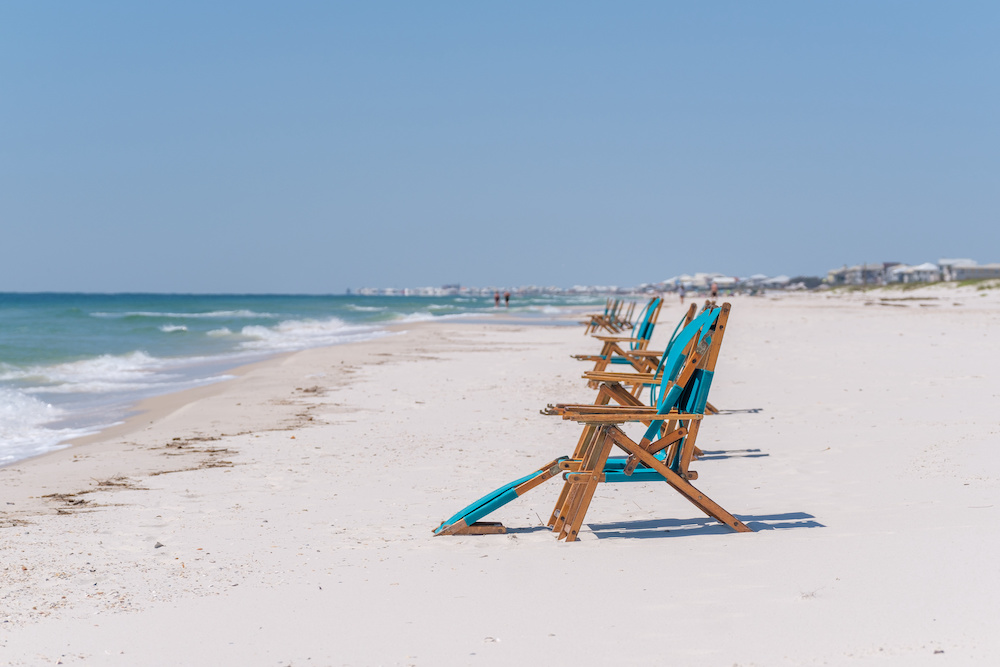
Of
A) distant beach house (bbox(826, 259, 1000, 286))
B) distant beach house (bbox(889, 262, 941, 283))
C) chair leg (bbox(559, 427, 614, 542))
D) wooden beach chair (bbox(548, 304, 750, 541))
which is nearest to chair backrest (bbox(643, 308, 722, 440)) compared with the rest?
wooden beach chair (bbox(548, 304, 750, 541))

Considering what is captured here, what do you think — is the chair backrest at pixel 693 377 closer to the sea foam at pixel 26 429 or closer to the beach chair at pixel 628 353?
the beach chair at pixel 628 353

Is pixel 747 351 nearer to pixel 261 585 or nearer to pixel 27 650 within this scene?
pixel 261 585

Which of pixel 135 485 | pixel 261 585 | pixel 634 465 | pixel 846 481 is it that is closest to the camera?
pixel 261 585

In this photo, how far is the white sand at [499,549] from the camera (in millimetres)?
3000

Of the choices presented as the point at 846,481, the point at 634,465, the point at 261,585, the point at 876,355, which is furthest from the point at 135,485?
the point at 876,355

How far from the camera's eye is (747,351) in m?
14.7

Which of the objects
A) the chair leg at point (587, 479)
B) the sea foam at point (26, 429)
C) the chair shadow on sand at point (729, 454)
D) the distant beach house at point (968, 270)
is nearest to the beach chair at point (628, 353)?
the chair shadow on sand at point (729, 454)

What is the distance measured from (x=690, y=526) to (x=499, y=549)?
3.62ft

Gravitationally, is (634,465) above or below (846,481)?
above

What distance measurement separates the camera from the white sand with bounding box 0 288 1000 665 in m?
3.00

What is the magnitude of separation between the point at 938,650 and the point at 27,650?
3.14 m

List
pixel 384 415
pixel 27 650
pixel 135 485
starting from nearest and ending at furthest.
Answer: pixel 27 650 → pixel 135 485 → pixel 384 415

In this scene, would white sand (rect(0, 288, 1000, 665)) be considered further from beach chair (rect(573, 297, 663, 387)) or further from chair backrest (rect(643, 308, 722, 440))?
beach chair (rect(573, 297, 663, 387))

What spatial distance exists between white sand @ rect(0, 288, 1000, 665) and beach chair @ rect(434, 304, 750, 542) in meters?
0.15
